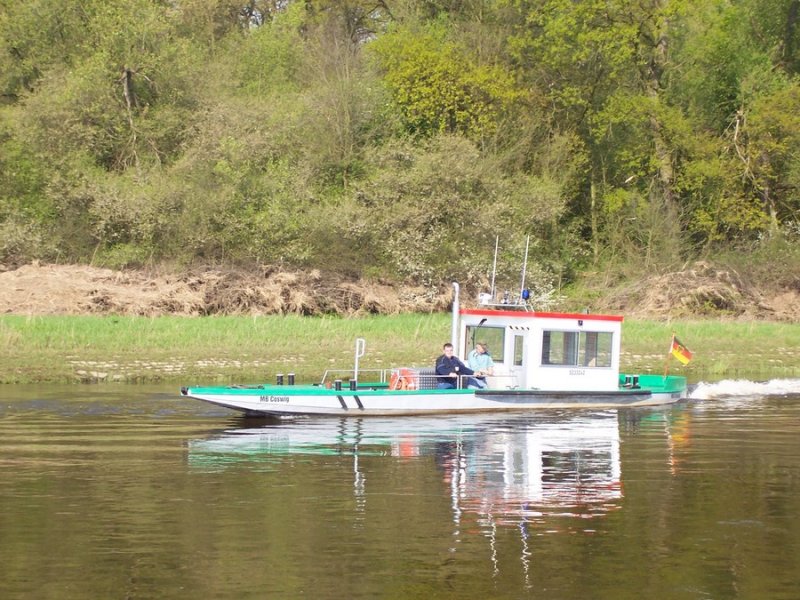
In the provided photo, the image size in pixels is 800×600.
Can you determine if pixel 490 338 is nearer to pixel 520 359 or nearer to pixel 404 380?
pixel 520 359

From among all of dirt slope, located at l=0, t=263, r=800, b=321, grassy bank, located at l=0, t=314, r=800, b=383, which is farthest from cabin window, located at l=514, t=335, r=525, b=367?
dirt slope, located at l=0, t=263, r=800, b=321

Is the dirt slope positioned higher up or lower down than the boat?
higher up

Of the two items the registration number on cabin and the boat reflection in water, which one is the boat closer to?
the boat reflection in water

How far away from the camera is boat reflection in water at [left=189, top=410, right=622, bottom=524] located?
63.8ft

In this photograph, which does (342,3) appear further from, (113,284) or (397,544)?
(397,544)

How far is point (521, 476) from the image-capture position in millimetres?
21547

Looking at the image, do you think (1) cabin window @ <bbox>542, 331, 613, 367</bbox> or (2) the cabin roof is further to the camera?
(1) cabin window @ <bbox>542, 331, 613, 367</bbox>

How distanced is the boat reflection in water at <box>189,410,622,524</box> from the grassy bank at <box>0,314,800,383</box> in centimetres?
889

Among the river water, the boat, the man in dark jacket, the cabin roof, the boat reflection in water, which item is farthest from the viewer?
the cabin roof

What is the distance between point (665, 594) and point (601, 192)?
56.7m

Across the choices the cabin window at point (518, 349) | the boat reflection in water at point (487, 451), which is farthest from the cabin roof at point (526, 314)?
the boat reflection in water at point (487, 451)

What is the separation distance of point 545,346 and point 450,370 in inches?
107

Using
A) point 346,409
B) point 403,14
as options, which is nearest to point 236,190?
point 403,14

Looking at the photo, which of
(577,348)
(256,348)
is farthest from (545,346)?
(256,348)
